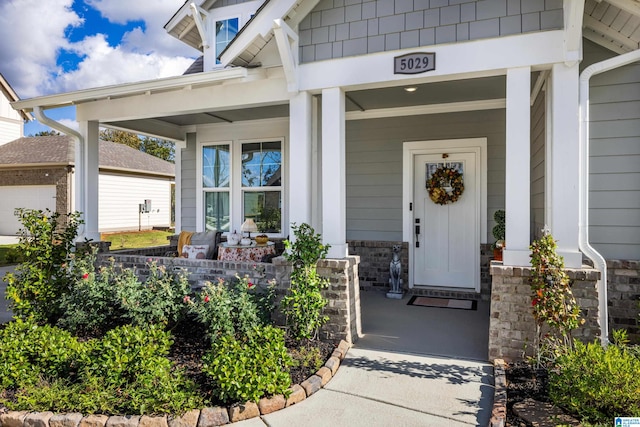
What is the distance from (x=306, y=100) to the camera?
4570 mm

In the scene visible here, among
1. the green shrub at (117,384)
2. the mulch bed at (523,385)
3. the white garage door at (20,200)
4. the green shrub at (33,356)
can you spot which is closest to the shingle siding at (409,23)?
the mulch bed at (523,385)

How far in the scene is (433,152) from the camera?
6.45m

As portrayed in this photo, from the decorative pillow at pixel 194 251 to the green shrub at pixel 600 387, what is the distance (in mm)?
5038

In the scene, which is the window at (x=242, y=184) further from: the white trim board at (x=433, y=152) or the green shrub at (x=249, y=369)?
the green shrub at (x=249, y=369)

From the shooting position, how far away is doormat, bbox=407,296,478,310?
571 centimetres

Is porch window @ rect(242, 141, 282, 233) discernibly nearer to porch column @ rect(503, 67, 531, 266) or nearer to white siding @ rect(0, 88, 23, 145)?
porch column @ rect(503, 67, 531, 266)

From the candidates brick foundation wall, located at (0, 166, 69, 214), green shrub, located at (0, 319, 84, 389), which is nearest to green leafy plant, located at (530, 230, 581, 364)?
green shrub, located at (0, 319, 84, 389)

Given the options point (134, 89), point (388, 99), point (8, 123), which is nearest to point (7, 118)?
point (8, 123)

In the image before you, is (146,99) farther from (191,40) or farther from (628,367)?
(628,367)

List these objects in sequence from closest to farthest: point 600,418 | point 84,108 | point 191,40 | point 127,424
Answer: point 600,418 → point 127,424 → point 84,108 → point 191,40

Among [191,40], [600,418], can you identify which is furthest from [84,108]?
[600,418]

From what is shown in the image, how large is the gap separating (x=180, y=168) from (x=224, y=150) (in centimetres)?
100

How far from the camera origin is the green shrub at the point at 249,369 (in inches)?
115

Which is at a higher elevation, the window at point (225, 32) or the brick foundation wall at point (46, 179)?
the window at point (225, 32)
